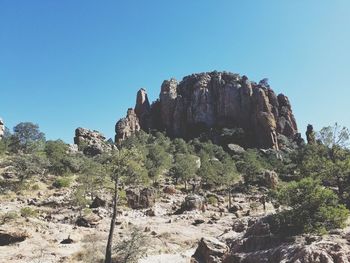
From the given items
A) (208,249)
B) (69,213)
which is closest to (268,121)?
(69,213)

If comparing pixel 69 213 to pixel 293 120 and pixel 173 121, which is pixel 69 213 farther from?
pixel 293 120

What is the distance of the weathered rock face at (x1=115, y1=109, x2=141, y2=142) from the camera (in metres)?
115

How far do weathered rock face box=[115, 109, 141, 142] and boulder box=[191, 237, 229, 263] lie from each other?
9420 cm

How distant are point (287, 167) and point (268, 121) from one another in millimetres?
29969

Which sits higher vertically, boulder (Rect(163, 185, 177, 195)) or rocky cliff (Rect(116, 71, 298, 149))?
rocky cliff (Rect(116, 71, 298, 149))

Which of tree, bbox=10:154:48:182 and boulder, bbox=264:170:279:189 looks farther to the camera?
boulder, bbox=264:170:279:189

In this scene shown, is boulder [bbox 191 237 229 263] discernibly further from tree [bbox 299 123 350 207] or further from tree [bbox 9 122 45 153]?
tree [bbox 9 122 45 153]

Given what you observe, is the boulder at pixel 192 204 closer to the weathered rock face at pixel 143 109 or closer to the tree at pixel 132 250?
the tree at pixel 132 250

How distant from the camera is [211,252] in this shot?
63.5 ft

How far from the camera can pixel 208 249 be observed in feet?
64.5

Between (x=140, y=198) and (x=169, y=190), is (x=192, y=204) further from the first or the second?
(x=169, y=190)

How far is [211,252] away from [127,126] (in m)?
102

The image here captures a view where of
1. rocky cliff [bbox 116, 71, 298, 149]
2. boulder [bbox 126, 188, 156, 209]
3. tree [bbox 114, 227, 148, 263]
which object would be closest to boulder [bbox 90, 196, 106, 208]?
boulder [bbox 126, 188, 156, 209]

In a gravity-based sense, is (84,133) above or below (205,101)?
below
